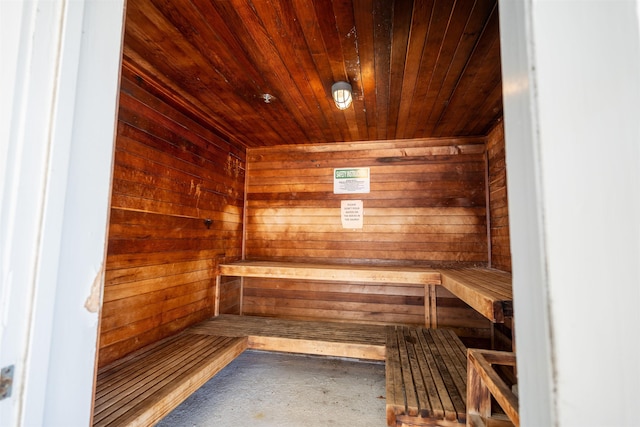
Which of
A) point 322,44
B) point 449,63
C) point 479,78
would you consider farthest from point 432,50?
point 322,44

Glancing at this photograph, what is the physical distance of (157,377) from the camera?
181 centimetres

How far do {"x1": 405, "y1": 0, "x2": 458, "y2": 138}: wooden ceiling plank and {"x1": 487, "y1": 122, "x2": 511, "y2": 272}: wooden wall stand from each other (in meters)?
0.77

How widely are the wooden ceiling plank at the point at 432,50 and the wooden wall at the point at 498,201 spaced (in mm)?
765

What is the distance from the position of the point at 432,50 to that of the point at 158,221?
2.16m

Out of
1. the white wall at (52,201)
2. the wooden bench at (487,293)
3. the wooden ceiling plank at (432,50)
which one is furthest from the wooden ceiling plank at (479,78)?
the white wall at (52,201)

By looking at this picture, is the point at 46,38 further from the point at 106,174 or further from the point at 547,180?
the point at 547,180

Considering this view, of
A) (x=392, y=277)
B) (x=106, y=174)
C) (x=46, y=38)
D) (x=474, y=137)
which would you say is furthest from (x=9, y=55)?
(x=474, y=137)

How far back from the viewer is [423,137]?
327 cm

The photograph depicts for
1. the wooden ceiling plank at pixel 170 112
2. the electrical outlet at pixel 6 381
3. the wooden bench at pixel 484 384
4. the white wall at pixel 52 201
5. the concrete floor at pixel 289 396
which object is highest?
the wooden ceiling plank at pixel 170 112

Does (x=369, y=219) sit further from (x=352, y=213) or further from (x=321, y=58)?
(x=321, y=58)

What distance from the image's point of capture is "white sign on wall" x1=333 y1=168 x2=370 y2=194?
3422mm

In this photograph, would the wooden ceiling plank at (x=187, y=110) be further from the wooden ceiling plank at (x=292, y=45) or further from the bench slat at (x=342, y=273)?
the bench slat at (x=342, y=273)

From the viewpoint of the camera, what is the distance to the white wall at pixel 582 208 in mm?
410

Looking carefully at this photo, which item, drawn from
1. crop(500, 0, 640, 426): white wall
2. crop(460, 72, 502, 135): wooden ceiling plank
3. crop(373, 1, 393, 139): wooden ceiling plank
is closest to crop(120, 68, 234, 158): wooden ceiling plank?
crop(373, 1, 393, 139): wooden ceiling plank
